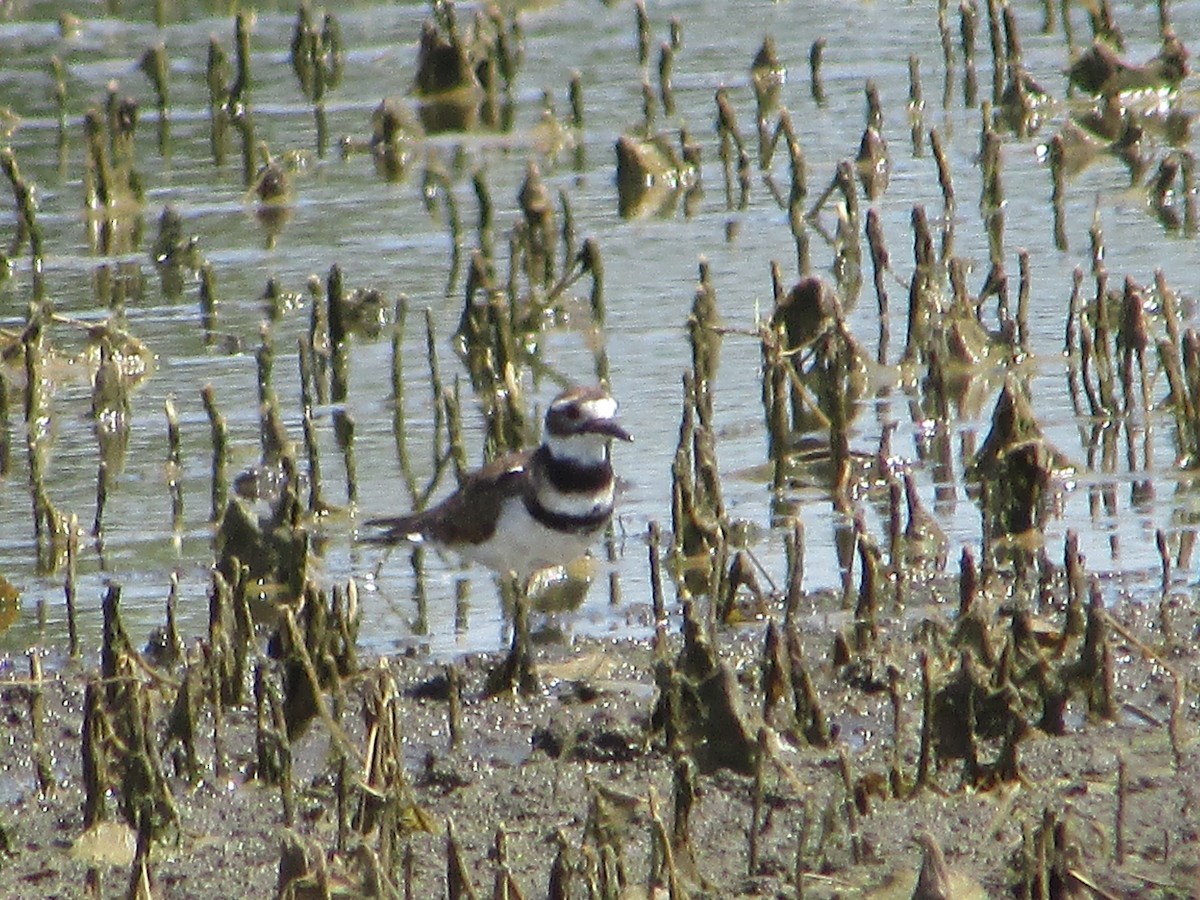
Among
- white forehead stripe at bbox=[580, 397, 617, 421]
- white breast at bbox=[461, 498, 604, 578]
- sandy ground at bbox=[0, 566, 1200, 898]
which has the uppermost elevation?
white forehead stripe at bbox=[580, 397, 617, 421]

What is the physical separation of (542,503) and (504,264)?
4.25 m

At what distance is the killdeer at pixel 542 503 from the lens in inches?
299

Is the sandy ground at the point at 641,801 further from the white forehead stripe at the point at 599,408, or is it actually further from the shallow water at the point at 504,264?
the white forehead stripe at the point at 599,408

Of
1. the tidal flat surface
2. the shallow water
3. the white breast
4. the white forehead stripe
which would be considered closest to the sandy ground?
the tidal flat surface

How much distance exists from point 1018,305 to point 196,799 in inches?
194

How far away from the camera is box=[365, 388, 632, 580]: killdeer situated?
7.58m

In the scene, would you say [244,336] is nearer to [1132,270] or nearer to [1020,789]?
[1132,270]

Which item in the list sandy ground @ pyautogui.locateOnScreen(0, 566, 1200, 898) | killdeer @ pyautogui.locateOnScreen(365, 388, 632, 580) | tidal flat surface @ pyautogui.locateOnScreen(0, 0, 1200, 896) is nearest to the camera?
sandy ground @ pyautogui.locateOnScreen(0, 566, 1200, 898)

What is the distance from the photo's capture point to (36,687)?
19.6ft

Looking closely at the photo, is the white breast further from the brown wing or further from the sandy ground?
the sandy ground

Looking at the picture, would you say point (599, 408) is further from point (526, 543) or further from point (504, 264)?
point (504, 264)

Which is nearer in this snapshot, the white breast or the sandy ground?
the sandy ground

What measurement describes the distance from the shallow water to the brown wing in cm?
18

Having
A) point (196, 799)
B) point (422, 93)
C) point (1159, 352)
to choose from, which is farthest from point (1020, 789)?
point (422, 93)
